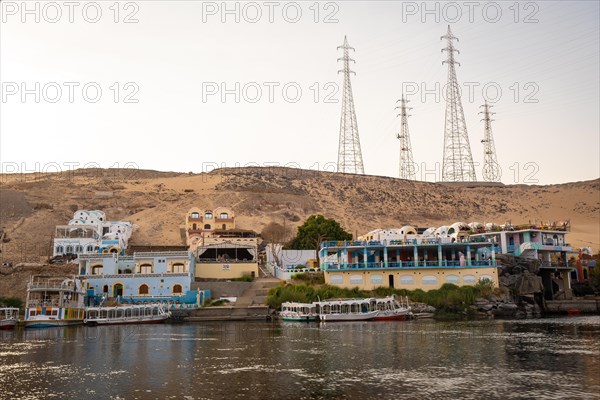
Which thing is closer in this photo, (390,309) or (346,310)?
(390,309)

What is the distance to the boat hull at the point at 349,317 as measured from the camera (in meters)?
49.7

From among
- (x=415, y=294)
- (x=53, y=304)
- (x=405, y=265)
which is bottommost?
(x=53, y=304)

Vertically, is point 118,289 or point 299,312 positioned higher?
point 118,289

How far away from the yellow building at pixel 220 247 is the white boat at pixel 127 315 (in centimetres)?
946

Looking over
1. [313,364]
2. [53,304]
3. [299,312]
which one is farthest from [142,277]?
[313,364]

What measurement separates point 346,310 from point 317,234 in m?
20.2

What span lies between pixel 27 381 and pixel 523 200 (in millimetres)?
117532

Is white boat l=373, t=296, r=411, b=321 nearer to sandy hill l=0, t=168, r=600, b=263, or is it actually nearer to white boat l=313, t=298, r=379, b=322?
white boat l=313, t=298, r=379, b=322

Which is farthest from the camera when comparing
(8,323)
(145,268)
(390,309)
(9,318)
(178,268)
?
(145,268)

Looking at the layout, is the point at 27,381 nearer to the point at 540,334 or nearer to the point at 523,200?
the point at 540,334

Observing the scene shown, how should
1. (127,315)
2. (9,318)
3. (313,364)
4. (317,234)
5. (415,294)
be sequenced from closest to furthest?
(313,364), (9,318), (127,315), (415,294), (317,234)

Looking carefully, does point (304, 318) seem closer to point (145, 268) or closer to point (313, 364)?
point (145, 268)

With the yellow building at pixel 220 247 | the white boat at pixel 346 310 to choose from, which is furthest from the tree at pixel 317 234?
the white boat at pixel 346 310

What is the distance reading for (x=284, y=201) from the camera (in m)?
114
